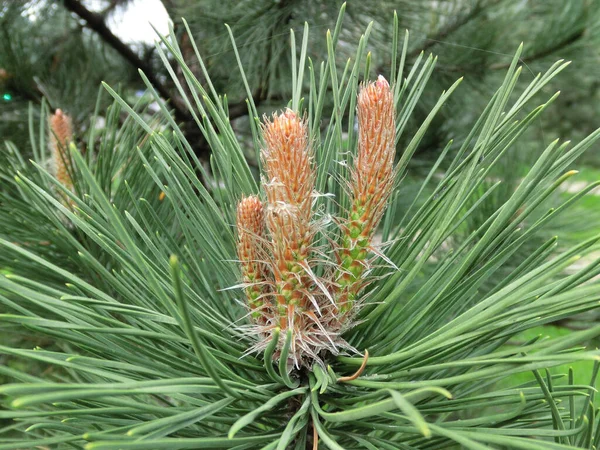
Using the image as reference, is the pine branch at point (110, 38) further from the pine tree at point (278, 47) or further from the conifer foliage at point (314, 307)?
the conifer foliage at point (314, 307)

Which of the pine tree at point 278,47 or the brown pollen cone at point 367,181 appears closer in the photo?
the brown pollen cone at point 367,181

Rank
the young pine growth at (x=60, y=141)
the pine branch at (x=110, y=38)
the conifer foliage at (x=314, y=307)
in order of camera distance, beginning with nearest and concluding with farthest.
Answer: the conifer foliage at (x=314, y=307) → the young pine growth at (x=60, y=141) → the pine branch at (x=110, y=38)

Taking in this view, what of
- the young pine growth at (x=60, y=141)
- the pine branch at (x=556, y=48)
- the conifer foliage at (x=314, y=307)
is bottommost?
the conifer foliage at (x=314, y=307)

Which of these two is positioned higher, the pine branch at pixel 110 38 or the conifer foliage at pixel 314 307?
the pine branch at pixel 110 38

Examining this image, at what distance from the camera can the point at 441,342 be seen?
25cm

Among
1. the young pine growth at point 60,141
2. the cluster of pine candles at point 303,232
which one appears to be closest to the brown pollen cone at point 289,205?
the cluster of pine candles at point 303,232

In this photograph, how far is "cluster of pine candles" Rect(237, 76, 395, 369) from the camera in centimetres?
28

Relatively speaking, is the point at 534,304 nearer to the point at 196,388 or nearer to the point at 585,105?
the point at 196,388

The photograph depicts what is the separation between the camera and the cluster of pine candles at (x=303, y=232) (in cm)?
28

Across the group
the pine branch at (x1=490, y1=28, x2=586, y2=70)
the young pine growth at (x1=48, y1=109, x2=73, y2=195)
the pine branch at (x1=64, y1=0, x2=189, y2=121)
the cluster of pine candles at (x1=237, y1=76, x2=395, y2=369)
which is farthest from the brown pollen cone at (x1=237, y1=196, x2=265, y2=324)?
the pine branch at (x1=490, y1=28, x2=586, y2=70)

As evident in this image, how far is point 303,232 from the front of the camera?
0.30 m

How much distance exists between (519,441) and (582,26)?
0.76m

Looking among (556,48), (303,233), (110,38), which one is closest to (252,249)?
(303,233)

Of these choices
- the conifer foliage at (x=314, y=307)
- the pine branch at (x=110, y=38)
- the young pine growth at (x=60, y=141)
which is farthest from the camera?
the pine branch at (x=110, y=38)
